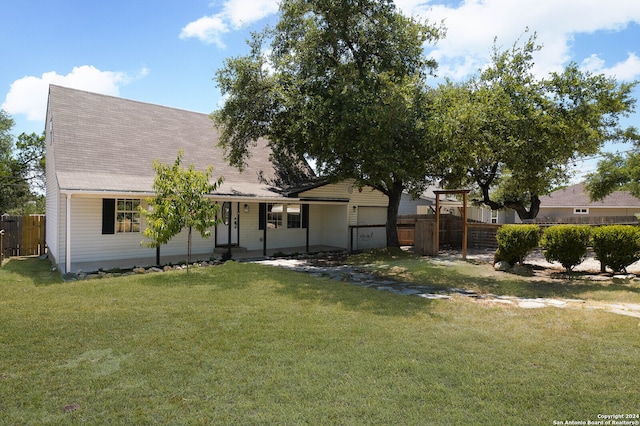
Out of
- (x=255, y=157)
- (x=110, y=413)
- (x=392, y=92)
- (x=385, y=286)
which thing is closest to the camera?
(x=110, y=413)

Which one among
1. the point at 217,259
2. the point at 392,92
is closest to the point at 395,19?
the point at 392,92

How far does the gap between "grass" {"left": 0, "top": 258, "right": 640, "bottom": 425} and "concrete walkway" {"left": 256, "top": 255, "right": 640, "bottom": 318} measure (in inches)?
24.9

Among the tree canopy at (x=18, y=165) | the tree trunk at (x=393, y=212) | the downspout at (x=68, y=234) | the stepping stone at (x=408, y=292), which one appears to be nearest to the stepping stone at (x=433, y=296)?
the stepping stone at (x=408, y=292)

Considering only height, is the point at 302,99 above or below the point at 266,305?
above

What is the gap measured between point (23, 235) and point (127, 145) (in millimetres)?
5799

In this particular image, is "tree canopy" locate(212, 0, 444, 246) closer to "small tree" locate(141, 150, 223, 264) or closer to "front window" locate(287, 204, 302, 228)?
"front window" locate(287, 204, 302, 228)

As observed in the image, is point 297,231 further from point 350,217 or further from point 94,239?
point 94,239

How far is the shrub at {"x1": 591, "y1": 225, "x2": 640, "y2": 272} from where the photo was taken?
9703 mm

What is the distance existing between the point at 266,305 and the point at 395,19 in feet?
33.9

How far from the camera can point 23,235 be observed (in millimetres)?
15281

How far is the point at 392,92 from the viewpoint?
11.0 meters

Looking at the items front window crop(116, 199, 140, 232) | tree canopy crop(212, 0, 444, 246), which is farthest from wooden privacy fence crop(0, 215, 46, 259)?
tree canopy crop(212, 0, 444, 246)

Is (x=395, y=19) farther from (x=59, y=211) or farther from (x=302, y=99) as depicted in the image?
(x=59, y=211)

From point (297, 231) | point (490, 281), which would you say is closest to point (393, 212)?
point (297, 231)
